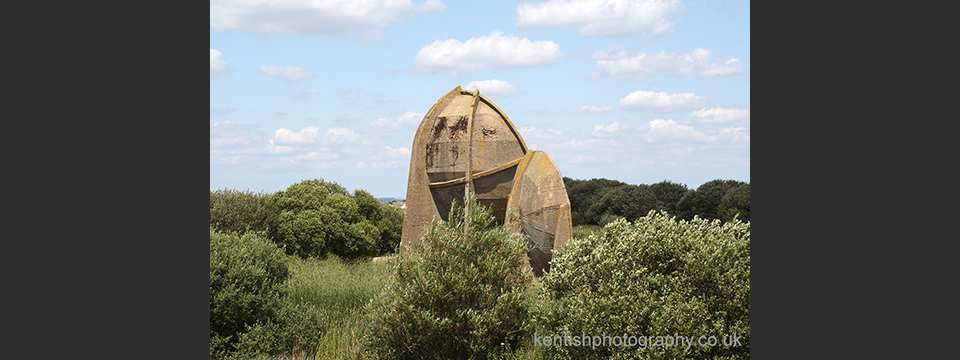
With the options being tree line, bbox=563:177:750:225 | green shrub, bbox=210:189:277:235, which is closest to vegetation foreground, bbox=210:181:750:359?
green shrub, bbox=210:189:277:235

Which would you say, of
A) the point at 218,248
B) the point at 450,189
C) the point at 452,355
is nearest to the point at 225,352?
the point at 218,248

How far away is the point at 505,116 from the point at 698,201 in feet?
95.6

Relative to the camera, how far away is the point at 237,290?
10805mm

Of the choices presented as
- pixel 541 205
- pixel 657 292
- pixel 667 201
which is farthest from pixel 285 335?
pixel 667 201

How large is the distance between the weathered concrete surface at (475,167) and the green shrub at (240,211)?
9739mm

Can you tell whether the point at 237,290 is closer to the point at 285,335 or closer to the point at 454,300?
the point at 285,335

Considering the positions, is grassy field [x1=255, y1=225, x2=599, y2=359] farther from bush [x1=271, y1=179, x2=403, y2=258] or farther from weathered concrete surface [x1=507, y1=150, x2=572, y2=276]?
bush [x1=271, y1=179, x2=403, y2=258]

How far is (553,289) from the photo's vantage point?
10.0 m

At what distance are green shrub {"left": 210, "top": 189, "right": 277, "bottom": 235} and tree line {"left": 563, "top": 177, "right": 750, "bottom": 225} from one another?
2134 centimetres

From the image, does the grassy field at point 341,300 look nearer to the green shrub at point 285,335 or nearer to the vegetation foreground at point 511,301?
the vegetation foreground at point 511,301

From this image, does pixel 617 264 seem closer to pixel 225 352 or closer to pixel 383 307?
pixel 383 307

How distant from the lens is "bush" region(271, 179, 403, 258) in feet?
85.9

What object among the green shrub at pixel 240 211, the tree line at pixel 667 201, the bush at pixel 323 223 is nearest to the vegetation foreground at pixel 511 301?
the green shrub at pixel 240 211

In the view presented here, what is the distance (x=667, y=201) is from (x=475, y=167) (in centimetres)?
3148
